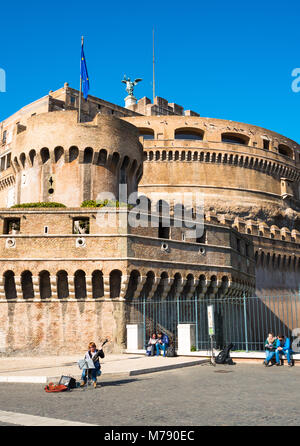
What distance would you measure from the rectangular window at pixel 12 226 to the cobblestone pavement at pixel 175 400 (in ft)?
32.0

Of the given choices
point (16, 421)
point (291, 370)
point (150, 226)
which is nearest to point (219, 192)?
point (150, 226)

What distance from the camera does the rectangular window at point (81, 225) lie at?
20469 millimetres

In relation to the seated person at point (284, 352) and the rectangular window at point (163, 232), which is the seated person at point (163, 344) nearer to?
the seated person at point (284, 352)

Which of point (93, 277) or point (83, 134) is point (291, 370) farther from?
point (83, 134)

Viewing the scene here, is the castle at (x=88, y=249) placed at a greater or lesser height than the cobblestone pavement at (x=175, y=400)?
greater

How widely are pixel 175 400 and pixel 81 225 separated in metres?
12.7

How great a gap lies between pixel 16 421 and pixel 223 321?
59.2 ft

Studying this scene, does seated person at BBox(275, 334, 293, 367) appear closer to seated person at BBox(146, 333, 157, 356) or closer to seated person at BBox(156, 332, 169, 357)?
seated person at BBox(156, 332, 169, 357)

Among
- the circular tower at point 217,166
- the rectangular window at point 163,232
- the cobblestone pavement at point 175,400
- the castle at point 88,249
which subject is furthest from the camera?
the circular tower at point 217,166

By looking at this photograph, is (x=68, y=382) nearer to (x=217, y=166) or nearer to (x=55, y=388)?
(x=55, y=388)

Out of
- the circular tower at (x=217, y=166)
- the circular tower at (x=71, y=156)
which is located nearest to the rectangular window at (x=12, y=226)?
the circular tower at (x=71, y=156)

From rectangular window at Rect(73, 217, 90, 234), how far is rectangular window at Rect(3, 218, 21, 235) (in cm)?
Answer: 266

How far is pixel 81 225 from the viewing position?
20875 mm

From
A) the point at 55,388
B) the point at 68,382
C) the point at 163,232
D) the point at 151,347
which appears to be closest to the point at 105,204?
the point at 163,232
